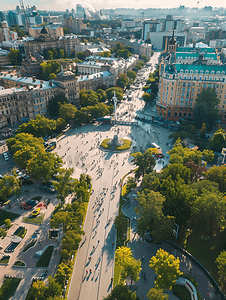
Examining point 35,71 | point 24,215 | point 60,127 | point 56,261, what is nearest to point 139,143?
point 60,127

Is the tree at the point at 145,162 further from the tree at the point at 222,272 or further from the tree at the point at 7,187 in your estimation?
the tree at the point at 7,187

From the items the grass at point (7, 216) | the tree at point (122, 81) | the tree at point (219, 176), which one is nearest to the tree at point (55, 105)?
the tree at point (122, 81)

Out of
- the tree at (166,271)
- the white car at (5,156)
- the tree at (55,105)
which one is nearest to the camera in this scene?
the tree at (166,271)

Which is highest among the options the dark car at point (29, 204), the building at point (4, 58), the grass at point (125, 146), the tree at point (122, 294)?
the building at point (4, 58)

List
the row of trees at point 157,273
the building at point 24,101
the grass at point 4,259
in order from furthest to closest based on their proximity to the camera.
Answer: the building at point 24,101, the grass at point 4,259, the row of trees at point 157,273

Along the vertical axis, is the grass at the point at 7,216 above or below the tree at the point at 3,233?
below

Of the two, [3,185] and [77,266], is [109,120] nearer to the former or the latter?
[3,185]

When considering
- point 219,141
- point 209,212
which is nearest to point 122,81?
point 219,141
